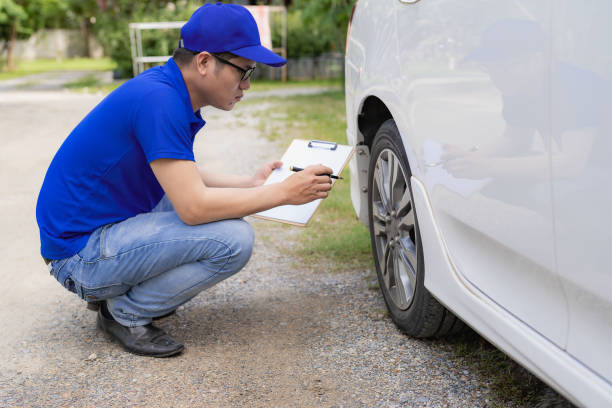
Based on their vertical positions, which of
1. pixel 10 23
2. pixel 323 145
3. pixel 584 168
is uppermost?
pixel 10 23

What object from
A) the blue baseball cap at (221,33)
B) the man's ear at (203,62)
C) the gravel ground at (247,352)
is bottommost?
the gravel ground at (247,352)

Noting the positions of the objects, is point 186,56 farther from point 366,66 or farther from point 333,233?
point 333,233

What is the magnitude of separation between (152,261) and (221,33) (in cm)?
90

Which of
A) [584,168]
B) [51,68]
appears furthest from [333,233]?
→ [51,68]

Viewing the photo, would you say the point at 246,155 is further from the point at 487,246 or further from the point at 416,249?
the point at 487,246

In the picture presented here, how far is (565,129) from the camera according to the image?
1.43 m

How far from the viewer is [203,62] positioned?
2.41m

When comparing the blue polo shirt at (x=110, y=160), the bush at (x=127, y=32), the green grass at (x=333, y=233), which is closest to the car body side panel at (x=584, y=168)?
the blue polo shirt at (x=110, y=160)

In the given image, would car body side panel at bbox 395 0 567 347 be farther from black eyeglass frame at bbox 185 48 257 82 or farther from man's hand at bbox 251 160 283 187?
man's hand at bbox 251 160 283 187

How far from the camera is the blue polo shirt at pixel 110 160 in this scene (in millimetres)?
2328

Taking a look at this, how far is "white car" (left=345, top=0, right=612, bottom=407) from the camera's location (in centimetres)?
137

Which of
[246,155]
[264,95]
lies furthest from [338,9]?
[246,155]

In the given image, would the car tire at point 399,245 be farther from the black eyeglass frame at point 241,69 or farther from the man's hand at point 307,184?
the black eyeglass frame at point 241,69

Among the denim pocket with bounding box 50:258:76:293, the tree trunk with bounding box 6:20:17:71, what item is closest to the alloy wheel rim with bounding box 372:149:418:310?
the denim pocket with bounding box 50:258:76:293
